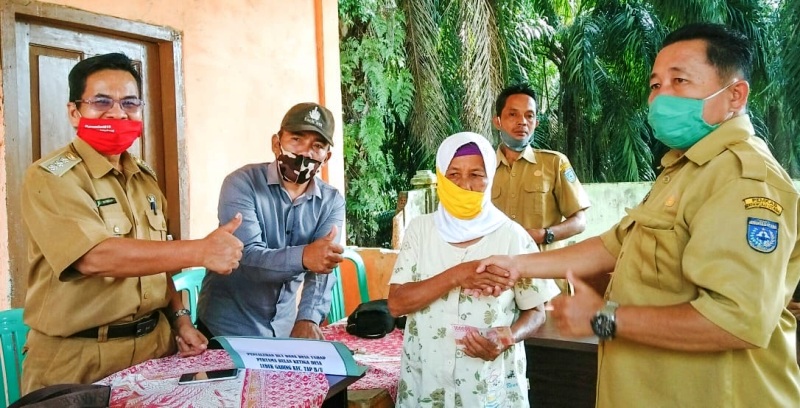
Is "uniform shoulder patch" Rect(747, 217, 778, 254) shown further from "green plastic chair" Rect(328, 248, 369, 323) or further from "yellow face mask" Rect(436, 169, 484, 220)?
Result: "green plastic chair" Rect(328, 248, 369, 323)

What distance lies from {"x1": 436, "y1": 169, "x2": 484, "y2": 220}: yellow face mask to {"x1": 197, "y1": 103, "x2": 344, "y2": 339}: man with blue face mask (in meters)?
0.61

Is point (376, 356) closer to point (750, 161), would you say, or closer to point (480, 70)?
point (750, 161)

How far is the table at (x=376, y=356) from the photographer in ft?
8.27

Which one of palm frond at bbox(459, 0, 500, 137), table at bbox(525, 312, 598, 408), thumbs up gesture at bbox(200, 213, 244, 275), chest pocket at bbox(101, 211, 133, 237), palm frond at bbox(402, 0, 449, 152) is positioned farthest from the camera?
palm frond at bbox(402, 0, 449, 152)

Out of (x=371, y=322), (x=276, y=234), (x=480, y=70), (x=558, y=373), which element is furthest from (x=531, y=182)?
(x=480, y=70)

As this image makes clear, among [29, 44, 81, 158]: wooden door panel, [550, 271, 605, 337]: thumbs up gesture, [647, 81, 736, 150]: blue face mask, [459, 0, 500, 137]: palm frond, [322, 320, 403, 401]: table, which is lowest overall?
[322, 320, 403, 401]: table

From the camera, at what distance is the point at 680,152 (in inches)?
→ 74.9

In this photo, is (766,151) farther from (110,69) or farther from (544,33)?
(544,33)

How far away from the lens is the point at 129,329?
7.09 ft

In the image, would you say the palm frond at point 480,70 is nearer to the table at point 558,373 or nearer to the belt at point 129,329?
the table at point 558,373

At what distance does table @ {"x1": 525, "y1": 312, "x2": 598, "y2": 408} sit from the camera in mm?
3340

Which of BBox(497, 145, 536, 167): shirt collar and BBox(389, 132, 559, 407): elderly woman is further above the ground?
BBox(497, 145, 536, 167): shirt collar

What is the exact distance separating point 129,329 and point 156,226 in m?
0.41

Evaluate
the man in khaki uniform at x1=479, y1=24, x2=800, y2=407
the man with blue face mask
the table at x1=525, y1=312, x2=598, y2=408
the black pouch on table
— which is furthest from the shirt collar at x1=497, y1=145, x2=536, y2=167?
the man in khaki uniform at x1=479, y1=24, x2=800, y2=407
